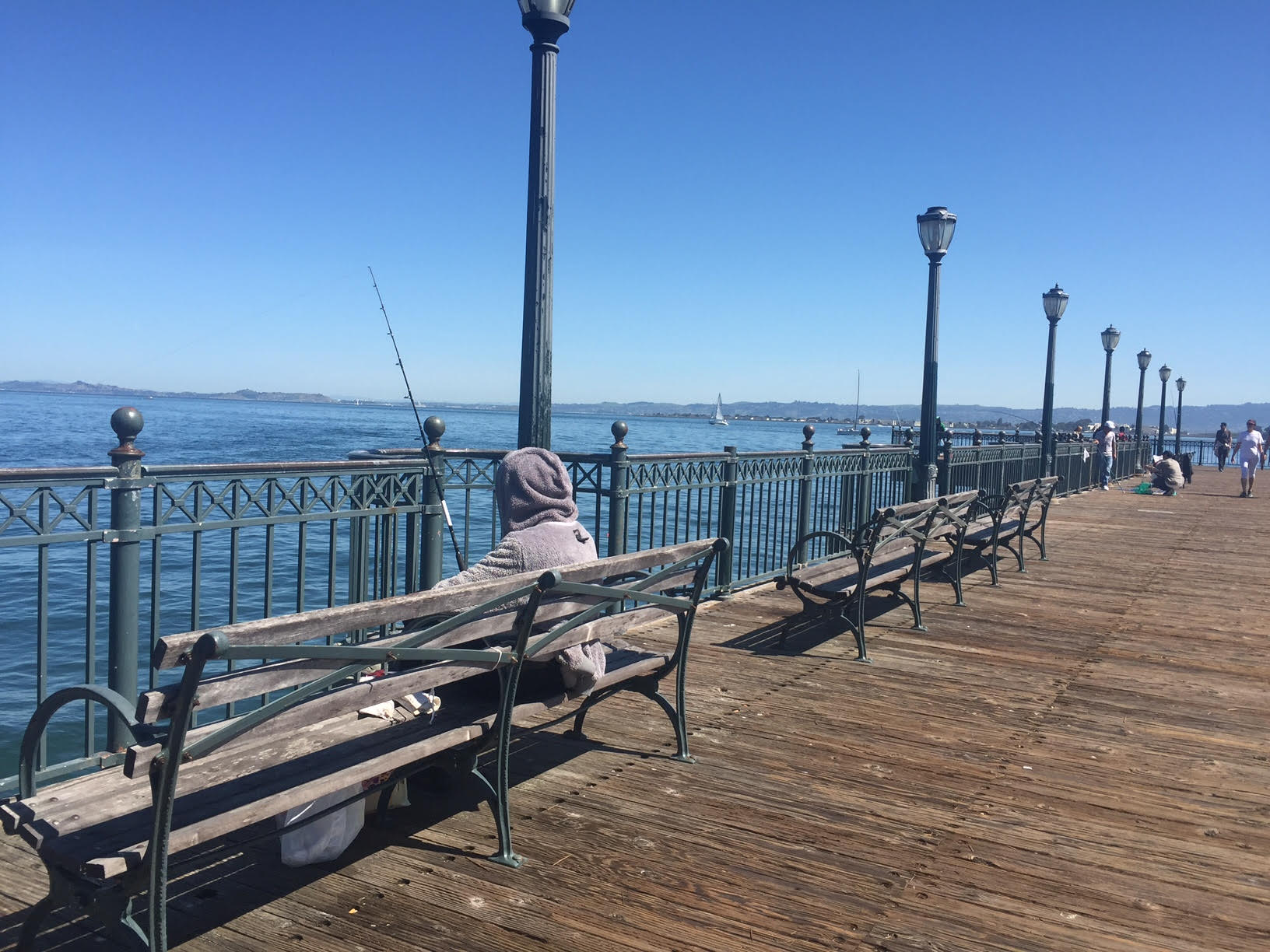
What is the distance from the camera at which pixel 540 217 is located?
5.25 m

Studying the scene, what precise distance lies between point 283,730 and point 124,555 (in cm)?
160

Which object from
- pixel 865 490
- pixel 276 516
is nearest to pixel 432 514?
pixel 276 516

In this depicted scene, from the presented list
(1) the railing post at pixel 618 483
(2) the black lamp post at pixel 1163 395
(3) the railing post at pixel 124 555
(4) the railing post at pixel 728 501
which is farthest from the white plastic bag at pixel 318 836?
(2) the black lamp post at pixel 1163 395

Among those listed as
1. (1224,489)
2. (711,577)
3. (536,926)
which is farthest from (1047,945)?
(1224,489)

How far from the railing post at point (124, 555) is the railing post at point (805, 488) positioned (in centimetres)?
605

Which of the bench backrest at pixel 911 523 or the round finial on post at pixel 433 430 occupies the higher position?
the round finial on post at pixel 433 430

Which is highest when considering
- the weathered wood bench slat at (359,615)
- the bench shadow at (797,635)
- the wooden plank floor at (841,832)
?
the weathered wood bench slat at (359,615)

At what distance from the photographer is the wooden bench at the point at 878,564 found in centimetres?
663

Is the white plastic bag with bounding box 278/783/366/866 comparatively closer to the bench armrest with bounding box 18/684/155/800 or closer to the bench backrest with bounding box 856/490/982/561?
the bench armrest with bounding box 18/684/155/800

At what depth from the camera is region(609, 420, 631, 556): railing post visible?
6.84 m

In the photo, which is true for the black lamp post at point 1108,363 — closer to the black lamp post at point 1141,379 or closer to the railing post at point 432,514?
the black lamp post at point 1141,379

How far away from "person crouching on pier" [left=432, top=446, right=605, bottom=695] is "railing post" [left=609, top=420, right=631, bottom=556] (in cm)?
268

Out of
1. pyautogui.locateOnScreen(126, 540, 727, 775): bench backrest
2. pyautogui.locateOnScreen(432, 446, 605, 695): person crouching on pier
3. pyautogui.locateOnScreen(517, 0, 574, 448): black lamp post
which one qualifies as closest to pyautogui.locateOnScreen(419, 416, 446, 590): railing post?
pyautogui.locateOnScreen(517, 0, 574, 448): black lamp post

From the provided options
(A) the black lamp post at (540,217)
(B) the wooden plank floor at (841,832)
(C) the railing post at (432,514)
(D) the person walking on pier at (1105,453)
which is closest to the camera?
(B) the wooden plank floor at (841,832)
